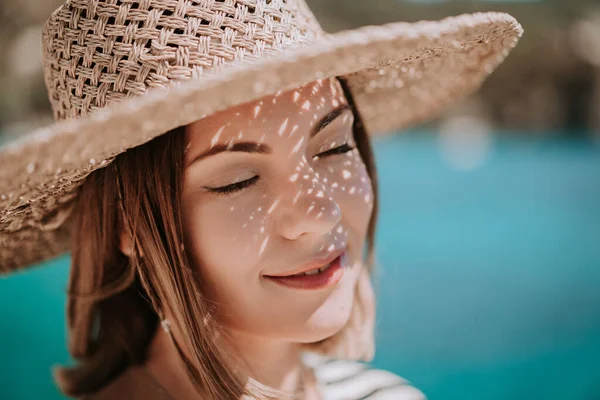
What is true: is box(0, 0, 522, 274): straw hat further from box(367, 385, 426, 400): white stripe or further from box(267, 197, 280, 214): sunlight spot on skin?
box(367, 385, 426, 400): white stripe

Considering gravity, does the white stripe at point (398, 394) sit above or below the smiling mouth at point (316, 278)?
below

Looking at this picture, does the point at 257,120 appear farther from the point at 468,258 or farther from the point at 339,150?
the point at 468,258

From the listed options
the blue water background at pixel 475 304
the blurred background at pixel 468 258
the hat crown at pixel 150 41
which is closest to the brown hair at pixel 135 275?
the hat crown at pixel 150 41

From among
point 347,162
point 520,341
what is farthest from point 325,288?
point 520,341

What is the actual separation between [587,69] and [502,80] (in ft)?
6.75

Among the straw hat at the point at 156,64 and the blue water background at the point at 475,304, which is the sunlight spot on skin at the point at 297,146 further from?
the blue water background at the point at 475,304

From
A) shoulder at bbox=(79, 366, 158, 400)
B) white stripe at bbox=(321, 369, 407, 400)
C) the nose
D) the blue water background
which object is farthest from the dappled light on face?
the blue water background

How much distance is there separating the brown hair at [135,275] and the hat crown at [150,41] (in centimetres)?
11

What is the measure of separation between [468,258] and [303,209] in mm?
3864

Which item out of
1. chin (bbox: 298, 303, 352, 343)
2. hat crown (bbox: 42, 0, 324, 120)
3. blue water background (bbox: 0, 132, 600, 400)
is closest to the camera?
hat crown (bbox: 42, 0, 324, 120)

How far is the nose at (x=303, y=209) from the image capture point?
87cm

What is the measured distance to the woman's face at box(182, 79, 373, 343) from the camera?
34.2 inches

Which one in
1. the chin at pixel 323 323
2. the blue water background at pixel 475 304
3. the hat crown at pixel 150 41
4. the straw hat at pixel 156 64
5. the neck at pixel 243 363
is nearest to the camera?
the straw hat at pixel 156 64

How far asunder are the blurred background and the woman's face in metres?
0.70
